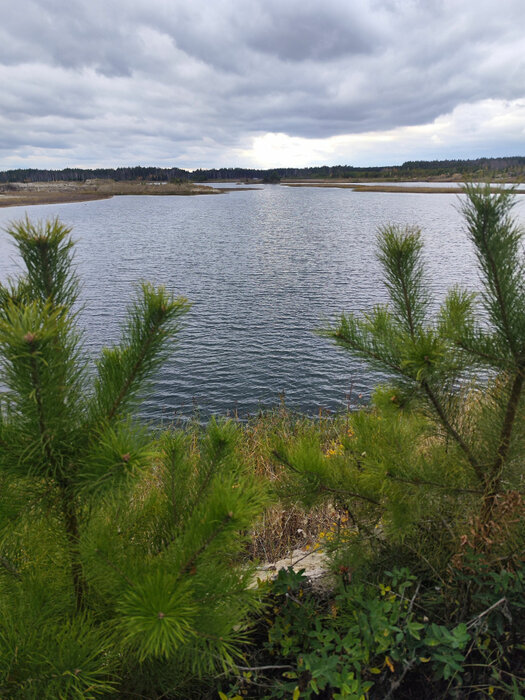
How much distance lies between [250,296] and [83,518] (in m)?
20.0

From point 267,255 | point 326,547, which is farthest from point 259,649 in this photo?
point 267,255

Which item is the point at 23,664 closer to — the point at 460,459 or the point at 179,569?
the point at 179,569

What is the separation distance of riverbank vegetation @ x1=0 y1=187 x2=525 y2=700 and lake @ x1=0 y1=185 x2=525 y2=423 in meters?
0.18

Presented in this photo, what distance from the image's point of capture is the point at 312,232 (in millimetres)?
42406

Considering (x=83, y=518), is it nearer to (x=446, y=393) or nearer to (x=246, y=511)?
(x=246, y=511)

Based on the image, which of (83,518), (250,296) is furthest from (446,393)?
(250,296)

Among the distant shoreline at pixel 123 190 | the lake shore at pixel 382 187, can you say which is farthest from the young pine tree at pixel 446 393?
the distant shoreline at pixel 123 190

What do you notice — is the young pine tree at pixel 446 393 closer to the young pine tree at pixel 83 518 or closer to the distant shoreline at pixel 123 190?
the young pine tree at pixel 83 518

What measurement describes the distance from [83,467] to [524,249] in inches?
75.9

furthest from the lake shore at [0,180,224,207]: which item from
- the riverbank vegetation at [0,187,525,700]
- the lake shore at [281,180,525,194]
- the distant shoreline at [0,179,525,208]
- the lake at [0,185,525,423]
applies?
the riverbank vegetation at [0,187,525,700]

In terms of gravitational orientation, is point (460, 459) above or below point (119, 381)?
below

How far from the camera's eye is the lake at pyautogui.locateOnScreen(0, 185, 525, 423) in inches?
488

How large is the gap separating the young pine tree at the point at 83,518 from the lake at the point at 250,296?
153 mm

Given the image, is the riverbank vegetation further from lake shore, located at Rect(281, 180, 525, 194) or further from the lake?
lake shore, located at Rect(281, 180, 525, 194)
